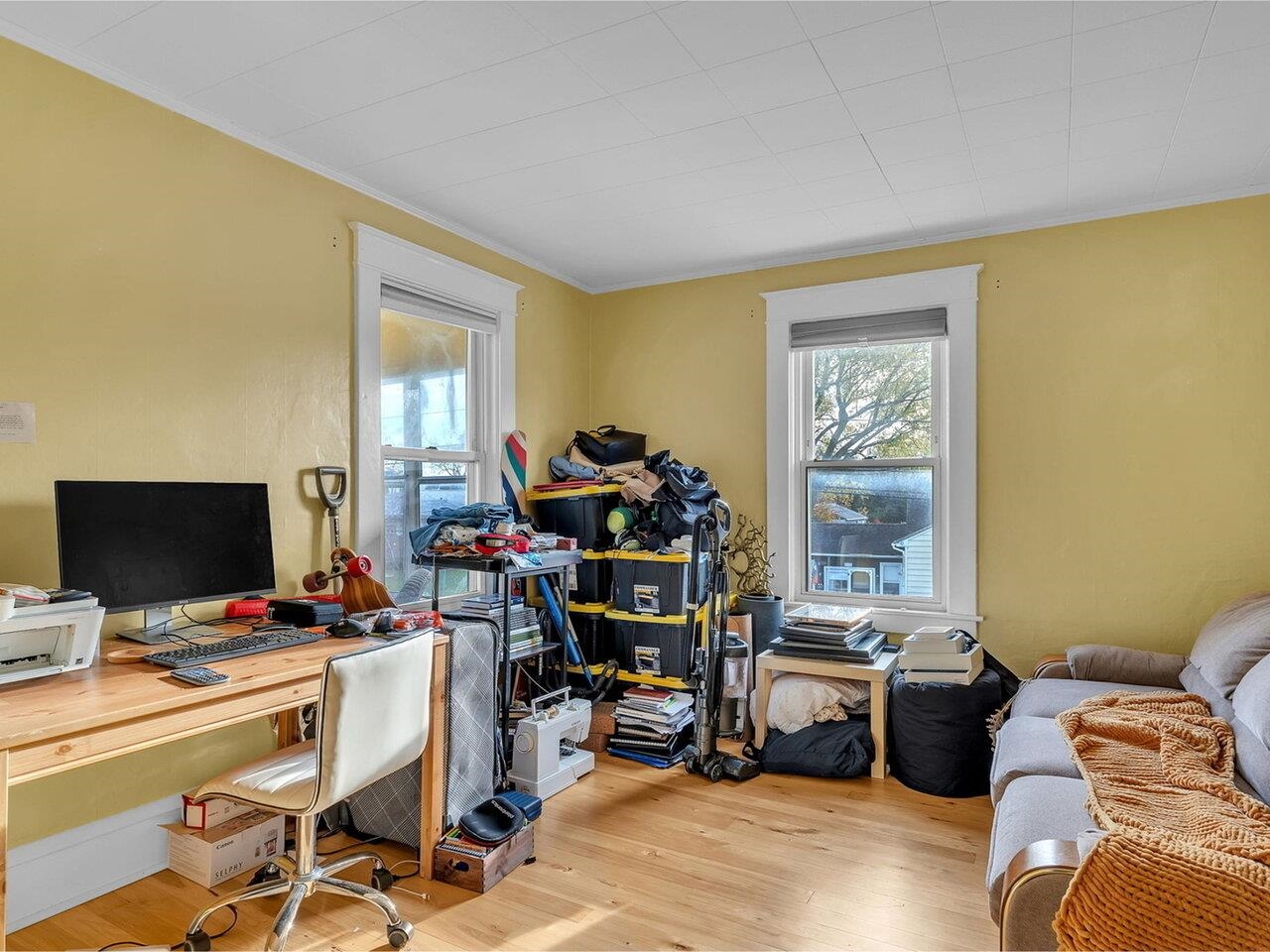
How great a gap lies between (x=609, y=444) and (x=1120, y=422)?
2.46 meters

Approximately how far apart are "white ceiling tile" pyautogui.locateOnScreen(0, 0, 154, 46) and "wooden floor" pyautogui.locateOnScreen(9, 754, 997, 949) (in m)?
2.48

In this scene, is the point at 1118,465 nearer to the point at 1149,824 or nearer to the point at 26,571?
the point at 1149,824

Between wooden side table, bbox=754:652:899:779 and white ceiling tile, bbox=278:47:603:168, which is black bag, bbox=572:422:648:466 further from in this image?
white ceiling tile, bbox=278:47:603:168

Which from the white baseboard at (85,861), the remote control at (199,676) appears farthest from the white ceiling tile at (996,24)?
the white baseboard at (85,861)

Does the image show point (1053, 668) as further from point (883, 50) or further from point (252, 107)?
point (252, 107)

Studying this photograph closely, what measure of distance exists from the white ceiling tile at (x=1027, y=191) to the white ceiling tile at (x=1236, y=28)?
79 cm

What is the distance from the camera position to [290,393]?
287 cm

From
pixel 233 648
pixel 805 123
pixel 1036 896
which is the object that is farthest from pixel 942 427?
pixel 233 648

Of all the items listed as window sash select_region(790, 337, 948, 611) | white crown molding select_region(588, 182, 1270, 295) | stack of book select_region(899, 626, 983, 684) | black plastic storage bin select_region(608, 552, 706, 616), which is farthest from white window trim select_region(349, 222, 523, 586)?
stack of book select_region(899, 626, 983, 684)

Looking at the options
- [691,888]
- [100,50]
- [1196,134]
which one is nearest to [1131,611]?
[1196,134]

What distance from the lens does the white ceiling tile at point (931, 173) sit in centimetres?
290

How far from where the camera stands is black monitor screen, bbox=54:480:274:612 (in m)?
2.03

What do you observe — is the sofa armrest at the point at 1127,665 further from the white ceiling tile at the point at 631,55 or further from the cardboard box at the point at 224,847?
the cardboard box at the point at 224,847

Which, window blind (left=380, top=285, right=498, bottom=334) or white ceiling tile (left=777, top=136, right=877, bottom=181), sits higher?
white ceiling tile (left=777, top=136, right=877, bottom=181)
